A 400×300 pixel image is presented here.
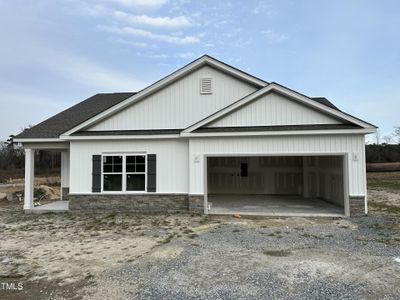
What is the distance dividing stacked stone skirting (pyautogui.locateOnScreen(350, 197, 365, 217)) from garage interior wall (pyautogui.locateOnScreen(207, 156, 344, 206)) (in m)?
4.75

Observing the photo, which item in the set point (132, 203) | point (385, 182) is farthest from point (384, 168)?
point (132, 203)

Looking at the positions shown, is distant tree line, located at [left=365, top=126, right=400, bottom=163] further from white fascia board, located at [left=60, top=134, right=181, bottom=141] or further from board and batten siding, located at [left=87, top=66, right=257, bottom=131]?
white fascia board, located at [left=60, top=134, right=181, bottom=141]

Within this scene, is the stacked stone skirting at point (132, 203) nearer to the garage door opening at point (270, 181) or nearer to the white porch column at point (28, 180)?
the white porch column at point (28, 180)

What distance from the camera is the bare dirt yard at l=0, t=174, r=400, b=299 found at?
459cm

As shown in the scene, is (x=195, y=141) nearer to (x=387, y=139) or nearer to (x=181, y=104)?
(x=181, y=104)

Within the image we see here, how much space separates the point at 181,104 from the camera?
1222cm

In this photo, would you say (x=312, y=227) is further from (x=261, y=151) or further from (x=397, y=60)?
(x=397, y=60)

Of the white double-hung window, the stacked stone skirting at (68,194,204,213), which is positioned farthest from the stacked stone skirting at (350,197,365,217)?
the white double-hung window

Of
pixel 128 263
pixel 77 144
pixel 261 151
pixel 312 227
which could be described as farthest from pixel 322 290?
pixel 77 144

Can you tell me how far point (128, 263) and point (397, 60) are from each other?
717 inches

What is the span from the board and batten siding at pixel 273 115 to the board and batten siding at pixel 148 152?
6.01 feet

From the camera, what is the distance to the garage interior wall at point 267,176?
15804mm

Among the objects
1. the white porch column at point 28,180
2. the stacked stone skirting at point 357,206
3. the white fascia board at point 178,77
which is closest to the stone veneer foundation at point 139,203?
the white porch column at point 28,180

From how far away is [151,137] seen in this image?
1152cm
